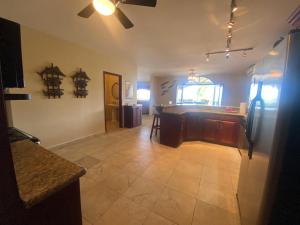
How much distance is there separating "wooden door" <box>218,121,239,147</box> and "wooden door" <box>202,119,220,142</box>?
98 millimetres

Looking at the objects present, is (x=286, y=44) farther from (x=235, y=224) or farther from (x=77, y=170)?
(x=235, y=224)

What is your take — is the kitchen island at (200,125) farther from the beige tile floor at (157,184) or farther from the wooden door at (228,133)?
the beige tile floor at (157,184)

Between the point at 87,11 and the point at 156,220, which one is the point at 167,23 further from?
the point at 156,220

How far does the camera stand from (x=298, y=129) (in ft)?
2.57

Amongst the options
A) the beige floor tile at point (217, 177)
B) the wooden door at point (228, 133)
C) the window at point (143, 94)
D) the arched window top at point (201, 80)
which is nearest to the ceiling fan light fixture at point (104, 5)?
the beige floor tile at point (217, 177)

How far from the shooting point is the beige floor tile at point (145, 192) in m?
1.76

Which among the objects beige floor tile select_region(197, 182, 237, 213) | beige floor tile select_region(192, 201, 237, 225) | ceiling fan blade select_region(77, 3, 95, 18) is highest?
ceiling fan blade select_region(77, 3, 95, 18)

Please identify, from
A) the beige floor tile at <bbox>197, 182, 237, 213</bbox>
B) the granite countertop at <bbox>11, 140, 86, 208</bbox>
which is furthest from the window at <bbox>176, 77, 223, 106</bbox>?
the granite countertop at <bbox>11, 140, 86, 208</bbox>

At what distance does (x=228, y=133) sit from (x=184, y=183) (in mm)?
2234

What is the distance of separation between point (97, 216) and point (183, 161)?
1804mm

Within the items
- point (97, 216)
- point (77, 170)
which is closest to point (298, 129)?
point (77, 170)

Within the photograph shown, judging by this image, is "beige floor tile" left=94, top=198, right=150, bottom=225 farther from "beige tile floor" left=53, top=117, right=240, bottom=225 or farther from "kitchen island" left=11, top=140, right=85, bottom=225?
"kitchen island" left=11, top=140, right=85, bottom=225

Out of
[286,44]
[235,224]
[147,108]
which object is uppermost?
[286,44]

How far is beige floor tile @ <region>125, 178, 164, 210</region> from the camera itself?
176 cm
